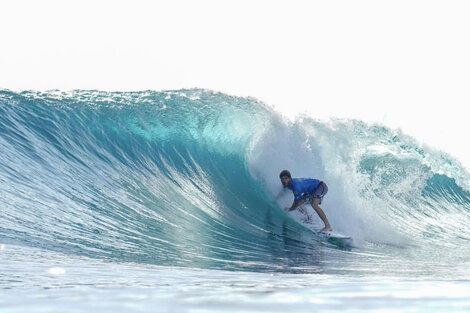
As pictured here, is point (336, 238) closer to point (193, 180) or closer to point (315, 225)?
point (315, 225)

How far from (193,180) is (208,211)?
1.52m

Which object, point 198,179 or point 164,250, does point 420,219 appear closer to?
point 198,179

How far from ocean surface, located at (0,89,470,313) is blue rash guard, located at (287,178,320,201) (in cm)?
55

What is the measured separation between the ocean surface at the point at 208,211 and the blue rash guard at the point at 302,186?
21.6 inches

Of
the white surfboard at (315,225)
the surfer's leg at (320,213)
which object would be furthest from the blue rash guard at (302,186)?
the white surfboard at (315,225)

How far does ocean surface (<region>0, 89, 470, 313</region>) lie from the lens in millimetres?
2769

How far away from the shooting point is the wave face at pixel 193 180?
20.8ft

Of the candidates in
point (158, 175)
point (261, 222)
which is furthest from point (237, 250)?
point (158, 175)

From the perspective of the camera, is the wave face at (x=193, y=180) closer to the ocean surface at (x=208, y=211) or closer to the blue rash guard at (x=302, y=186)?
the ocean surface at (x=208, y=211)

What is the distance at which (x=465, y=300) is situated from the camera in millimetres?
2379

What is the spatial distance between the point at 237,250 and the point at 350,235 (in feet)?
9.25

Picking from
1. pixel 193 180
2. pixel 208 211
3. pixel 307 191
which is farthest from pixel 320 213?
pixel 193 180

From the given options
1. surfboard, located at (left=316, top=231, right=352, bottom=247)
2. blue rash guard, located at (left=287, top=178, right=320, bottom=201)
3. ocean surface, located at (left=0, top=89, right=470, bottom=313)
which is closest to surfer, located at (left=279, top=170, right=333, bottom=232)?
blue rash guard, located at (left=287, top=178, right=320, bottom=201)

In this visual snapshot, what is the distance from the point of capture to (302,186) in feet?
28.3
